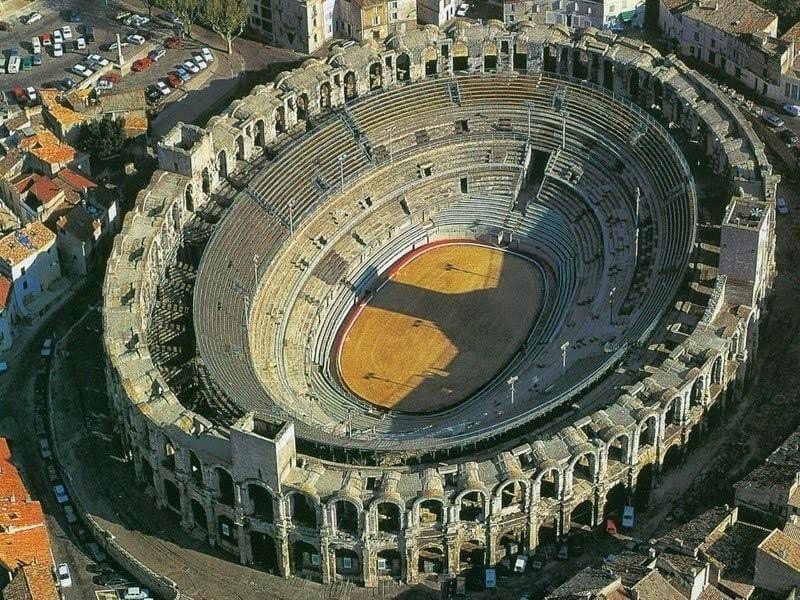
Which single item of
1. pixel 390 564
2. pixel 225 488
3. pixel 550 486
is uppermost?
pixel 550 486

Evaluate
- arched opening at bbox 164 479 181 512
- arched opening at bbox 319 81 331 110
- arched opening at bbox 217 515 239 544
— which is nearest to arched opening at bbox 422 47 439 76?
arched opening at bbox 319 81 331 110

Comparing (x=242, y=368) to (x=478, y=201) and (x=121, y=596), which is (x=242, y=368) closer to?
(x=121, y=596)

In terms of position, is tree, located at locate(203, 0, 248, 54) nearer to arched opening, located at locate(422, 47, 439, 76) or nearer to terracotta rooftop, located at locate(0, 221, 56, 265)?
arched opening, located at locate(422, 47, 439, 76)

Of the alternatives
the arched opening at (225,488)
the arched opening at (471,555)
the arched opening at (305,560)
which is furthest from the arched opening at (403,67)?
the arched opening at (305,560)

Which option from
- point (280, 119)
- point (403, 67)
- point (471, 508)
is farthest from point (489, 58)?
point (471, 508)

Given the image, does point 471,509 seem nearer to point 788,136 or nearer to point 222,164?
point 222,164

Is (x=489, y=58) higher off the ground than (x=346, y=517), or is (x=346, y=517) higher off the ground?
(x=489, y=58)
